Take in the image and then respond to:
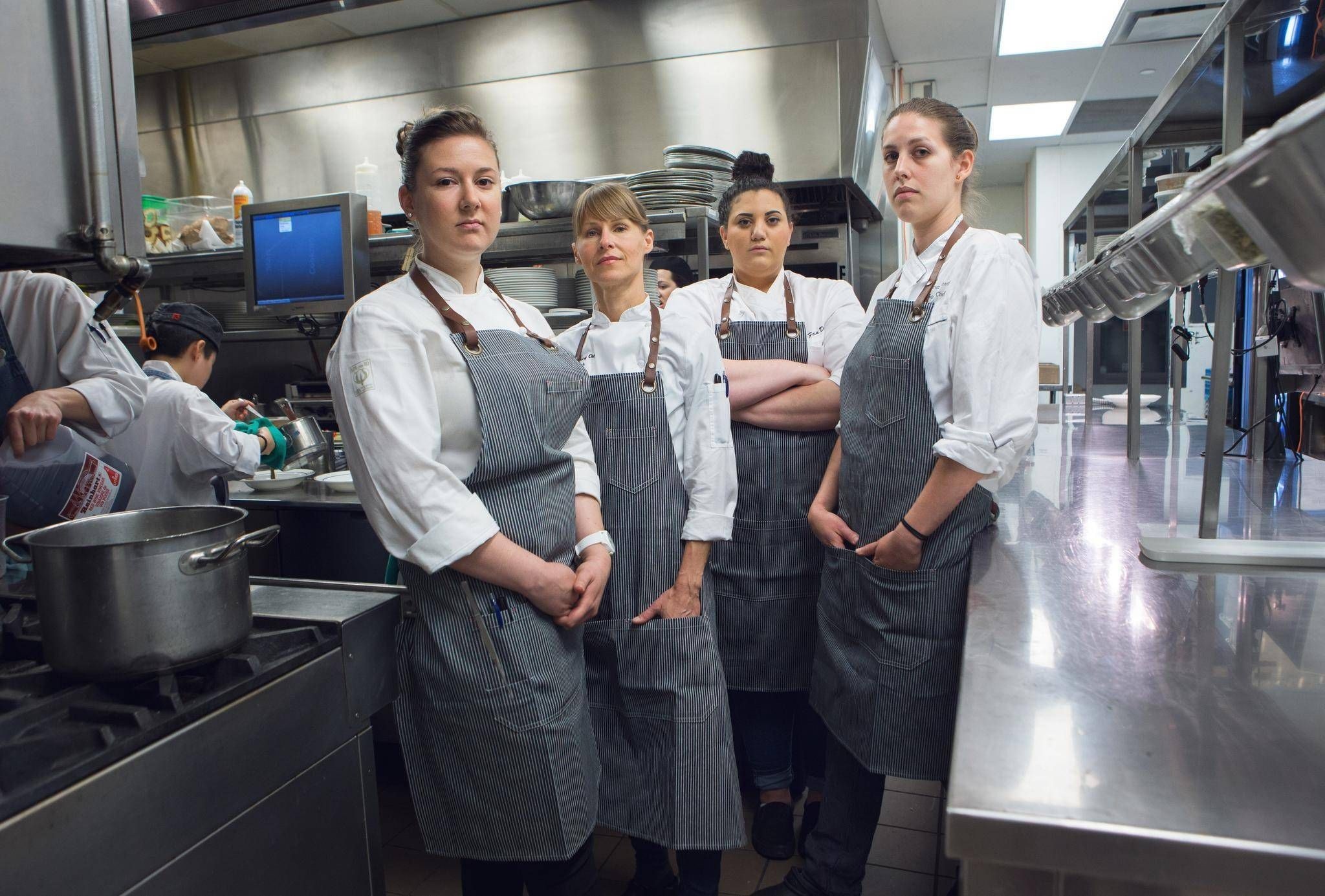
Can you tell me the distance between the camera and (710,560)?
210 centimetres

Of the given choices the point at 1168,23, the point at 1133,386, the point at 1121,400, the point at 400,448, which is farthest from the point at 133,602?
the point at 1168,23

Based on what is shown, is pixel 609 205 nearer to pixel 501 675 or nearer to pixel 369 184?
pixel 501 675

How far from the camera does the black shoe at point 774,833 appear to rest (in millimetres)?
2180

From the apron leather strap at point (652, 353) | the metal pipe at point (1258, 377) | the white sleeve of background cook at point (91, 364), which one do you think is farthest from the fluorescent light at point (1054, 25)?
the white sleeve of background cook at point (91, 364)

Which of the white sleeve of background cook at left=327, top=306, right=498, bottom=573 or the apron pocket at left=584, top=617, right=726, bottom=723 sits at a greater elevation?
the white sleeve of background cook at left=327, top=306, right=498, bottom=573

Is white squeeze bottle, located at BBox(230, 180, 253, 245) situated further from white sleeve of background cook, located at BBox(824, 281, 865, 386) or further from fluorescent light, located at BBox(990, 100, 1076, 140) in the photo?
fluorescent light, located at BBox(990, 100, 1076, 140)

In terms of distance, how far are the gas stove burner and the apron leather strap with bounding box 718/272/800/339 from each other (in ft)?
3.98

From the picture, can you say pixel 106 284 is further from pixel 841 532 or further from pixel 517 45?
pixel 517 45

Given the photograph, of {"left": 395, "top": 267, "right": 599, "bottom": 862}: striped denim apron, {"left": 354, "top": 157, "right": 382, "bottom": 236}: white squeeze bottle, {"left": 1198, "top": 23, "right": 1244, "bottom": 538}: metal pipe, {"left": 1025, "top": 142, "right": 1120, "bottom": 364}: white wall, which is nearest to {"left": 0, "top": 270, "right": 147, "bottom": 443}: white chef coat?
{"left": 395, "top": 267, "right": 599, "bottom": 862}: striped denim apron

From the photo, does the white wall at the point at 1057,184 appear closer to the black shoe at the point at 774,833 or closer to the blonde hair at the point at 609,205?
the black shoe at the point at 774,833

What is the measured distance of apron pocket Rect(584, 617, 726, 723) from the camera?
1.73m

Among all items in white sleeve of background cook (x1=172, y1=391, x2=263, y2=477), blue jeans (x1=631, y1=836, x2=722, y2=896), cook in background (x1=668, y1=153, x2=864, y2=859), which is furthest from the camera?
white sleeve of background cook (x1=172, y1=391, x2=263, y2=477)

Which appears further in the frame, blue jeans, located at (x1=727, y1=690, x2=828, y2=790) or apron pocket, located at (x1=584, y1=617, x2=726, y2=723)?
blue jeans, located at (x1=727, y1=690, x2=828, y2=790)

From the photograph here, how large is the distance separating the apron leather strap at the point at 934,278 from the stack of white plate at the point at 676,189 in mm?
1624
